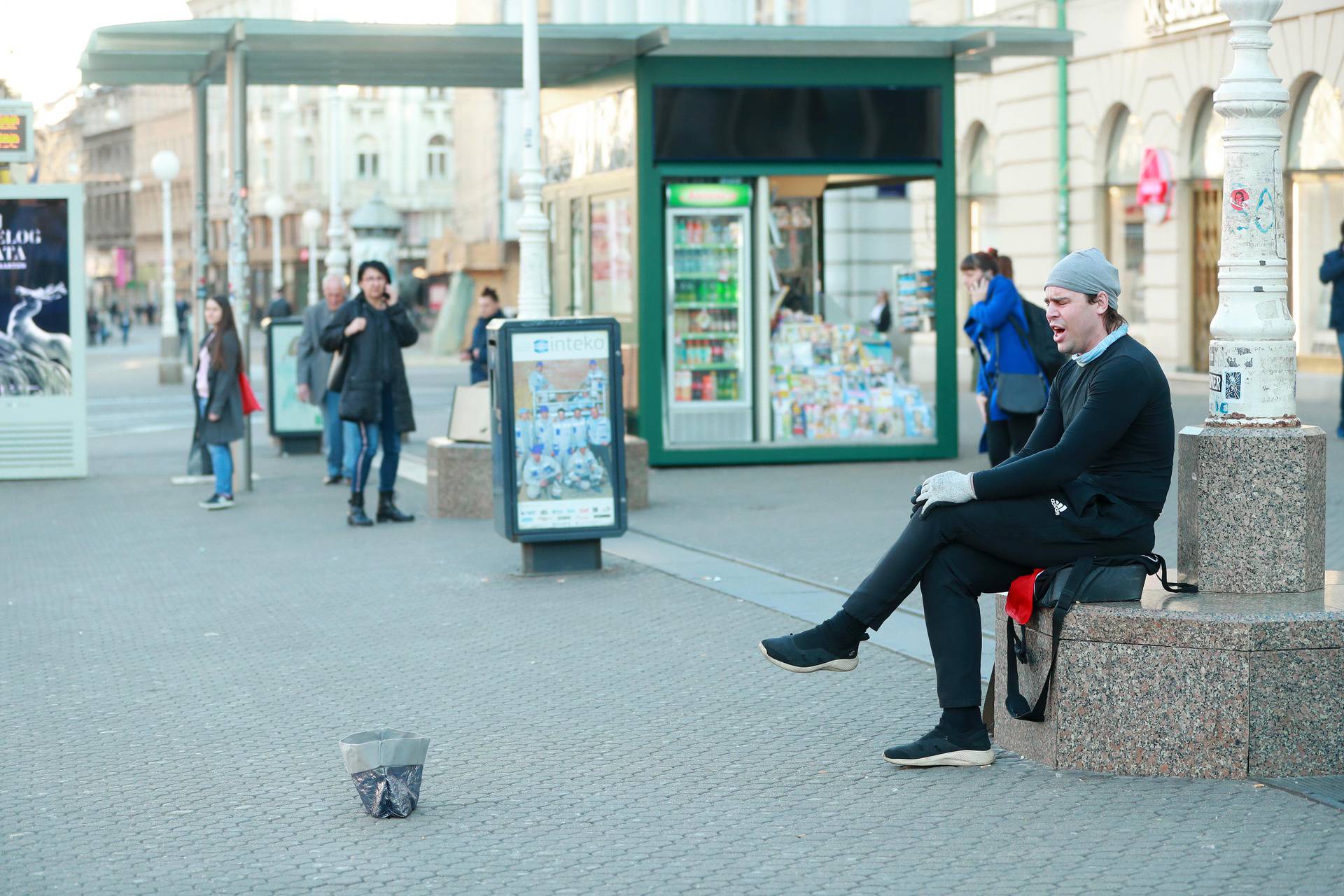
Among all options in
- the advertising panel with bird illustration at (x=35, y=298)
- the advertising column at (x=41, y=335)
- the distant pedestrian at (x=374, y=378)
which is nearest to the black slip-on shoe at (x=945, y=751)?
the distant pedestrian at (x=374, y=378)

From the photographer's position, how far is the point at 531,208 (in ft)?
45.6

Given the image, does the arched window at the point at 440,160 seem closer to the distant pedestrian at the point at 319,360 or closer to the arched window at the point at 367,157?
the arched window at the point at 367,157

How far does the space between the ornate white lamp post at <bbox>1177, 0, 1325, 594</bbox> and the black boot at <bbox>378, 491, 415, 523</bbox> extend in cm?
735

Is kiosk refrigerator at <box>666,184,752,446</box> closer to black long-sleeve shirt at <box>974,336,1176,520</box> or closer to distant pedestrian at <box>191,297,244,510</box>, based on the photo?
distant pedestrian at <box>191,297,244,510</box>

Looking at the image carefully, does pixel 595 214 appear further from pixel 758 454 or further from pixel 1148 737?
pixel 1148 737

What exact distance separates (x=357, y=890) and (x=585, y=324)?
5.98 metres

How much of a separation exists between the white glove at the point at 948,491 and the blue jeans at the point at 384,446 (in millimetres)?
7185

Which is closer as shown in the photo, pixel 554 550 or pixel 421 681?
pixel 421 681

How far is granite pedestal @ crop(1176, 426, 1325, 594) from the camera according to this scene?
601cm

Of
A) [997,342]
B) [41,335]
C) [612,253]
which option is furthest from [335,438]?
[997,342]

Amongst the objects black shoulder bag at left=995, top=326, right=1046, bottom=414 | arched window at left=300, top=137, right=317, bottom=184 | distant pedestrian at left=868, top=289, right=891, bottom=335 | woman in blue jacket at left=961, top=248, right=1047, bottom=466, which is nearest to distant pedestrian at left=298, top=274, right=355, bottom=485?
distant pedestrian at left=868, top=289, right=891, bottom=335

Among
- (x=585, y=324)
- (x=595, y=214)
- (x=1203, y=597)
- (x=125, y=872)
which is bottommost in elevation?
(x=125, y=872)

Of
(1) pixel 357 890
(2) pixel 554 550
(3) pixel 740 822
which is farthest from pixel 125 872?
(2) pixel 554 550

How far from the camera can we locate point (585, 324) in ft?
→ 34.4
